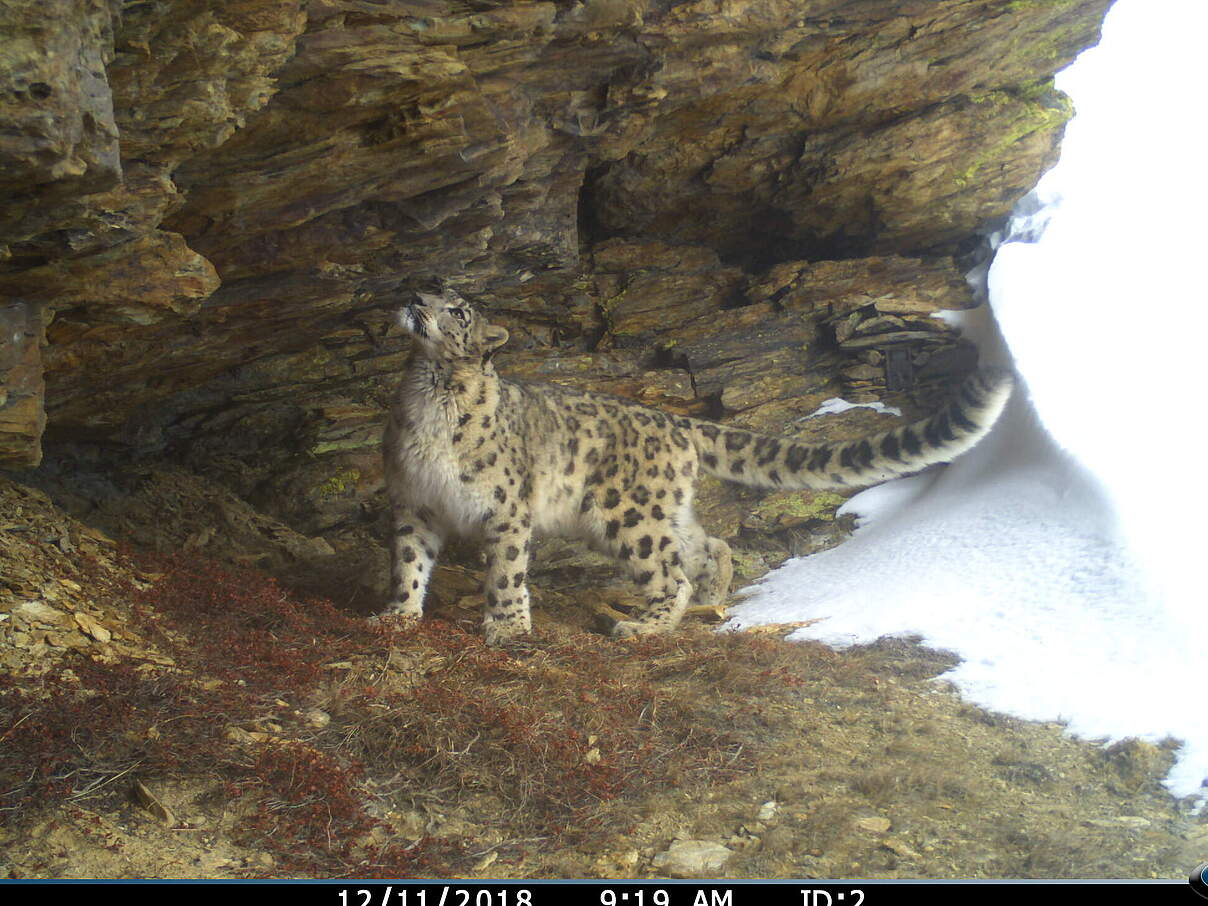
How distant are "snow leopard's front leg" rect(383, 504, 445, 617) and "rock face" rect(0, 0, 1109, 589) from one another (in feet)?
6.87

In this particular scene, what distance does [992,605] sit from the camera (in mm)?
7562

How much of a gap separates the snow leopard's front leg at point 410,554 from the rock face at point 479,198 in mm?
2093

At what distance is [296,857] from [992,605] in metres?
5.30

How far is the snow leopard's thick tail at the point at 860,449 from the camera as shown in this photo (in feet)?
29.7

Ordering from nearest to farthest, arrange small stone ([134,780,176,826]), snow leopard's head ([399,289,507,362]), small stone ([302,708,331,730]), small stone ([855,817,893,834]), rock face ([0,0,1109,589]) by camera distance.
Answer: small stone ([134,780,176,826]) < small stone ([855,817,893,834]) < rock face ([0,0,1109,589]) < small stone ([302,708,331,730]) < snow leopard's head ([399,289,507,362])

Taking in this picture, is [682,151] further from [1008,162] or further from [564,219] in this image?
[1008,162]

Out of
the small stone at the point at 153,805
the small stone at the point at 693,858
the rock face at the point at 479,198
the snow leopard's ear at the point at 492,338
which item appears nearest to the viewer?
the small stone at the point at 693,858

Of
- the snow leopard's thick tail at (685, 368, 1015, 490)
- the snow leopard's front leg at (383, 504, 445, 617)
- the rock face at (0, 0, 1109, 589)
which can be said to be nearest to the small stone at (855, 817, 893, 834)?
the snow leopard's front leg at (383, 504, 445, 617)

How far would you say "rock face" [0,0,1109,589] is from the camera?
536 centimetres

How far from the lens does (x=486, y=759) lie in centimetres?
540

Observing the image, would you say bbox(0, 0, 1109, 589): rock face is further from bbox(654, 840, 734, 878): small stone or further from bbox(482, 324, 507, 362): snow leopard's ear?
bbox(654, 840, 734, 878): small stone
